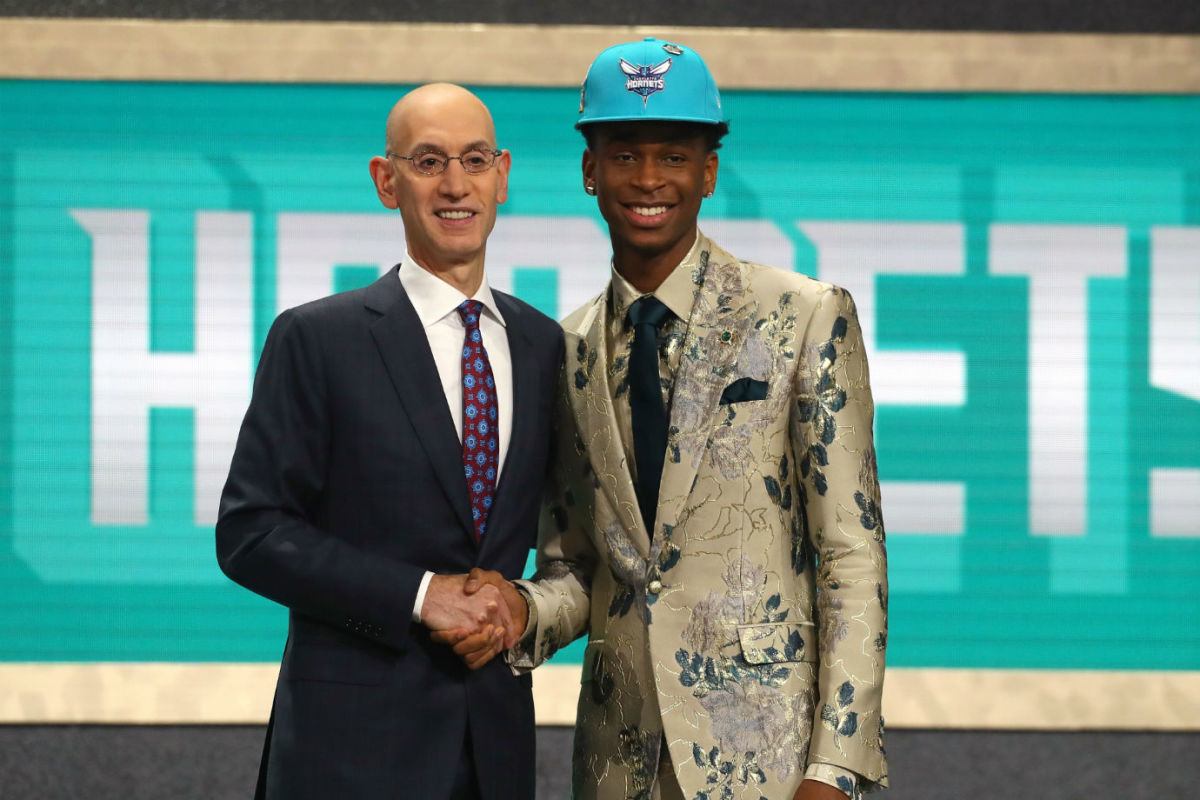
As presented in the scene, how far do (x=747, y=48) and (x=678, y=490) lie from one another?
316 cm

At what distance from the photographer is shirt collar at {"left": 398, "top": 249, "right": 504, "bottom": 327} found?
2309 millimetres

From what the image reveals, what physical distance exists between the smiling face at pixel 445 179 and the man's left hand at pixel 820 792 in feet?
3.43

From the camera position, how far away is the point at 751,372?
85.4 inches

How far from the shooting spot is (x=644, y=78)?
2188 millimetres

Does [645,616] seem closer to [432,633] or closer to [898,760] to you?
[432,633]

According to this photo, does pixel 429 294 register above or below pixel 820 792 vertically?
above

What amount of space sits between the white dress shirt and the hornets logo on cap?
456mm

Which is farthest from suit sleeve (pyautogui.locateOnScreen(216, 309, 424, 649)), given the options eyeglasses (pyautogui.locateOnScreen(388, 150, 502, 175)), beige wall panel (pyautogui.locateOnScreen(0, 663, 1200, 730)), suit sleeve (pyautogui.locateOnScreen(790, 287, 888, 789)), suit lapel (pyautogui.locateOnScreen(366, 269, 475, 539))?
beige wall panel (pyautogui.locateOnScreen(0, 663, 1200, 730))

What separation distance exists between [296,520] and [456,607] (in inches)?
11.7

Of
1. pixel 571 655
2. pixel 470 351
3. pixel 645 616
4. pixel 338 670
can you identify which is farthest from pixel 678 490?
pixel 571 655

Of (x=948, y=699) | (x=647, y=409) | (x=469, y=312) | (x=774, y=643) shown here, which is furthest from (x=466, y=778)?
(x=948, y=699)

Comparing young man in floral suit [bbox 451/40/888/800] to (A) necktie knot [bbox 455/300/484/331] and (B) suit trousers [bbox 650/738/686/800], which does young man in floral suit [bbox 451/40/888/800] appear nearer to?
(B) suit trousers [bbox 650/738/686/800]

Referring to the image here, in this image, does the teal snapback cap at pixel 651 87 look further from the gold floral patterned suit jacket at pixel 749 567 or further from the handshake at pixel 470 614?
the handshake at pixel 470 614

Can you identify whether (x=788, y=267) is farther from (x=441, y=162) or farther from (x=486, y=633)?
(x=486, y=633)
